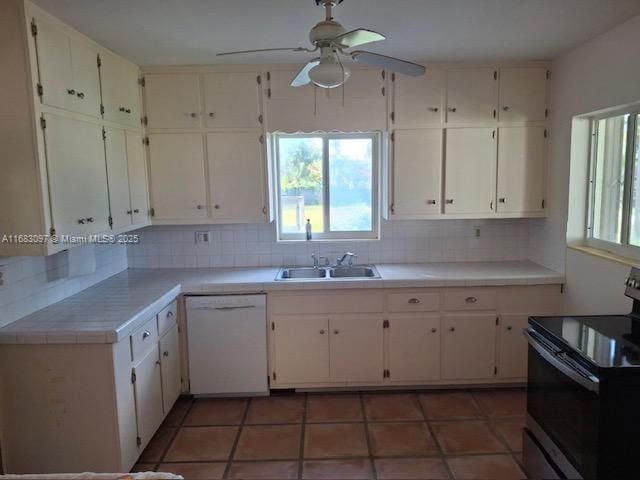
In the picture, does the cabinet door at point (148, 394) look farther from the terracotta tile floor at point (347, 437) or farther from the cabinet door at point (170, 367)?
the terracotta tile floor at point (347, 437)

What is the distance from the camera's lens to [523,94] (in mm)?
3318

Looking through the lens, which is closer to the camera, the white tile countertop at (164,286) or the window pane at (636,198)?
the white tile countertop at (164,286)

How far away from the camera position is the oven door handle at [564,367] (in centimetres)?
174

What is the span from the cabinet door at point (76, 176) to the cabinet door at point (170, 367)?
2.76 feet

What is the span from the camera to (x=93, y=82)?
8.58 feet

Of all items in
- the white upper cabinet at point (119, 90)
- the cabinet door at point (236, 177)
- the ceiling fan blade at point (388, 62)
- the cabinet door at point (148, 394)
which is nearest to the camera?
the ceiling fan blade at point (388, 62)

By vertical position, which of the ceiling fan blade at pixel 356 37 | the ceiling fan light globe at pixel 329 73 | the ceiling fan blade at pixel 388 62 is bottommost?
the ceiling fan light globe at pixel 329 73

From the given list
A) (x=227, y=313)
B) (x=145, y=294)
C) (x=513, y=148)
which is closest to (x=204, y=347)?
(x=227, y=313)

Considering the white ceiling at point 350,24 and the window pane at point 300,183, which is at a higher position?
the white ceiling at point 350,24

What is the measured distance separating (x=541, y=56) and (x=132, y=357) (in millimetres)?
3340

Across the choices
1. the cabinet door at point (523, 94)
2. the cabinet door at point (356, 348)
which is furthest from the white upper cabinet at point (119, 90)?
the cabinet door at point (523, 94)

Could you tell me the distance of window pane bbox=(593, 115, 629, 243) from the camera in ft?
9.18

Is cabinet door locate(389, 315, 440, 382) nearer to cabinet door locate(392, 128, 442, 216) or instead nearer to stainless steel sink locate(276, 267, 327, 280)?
stainless steel sink locate(276, 267, 327, 280)

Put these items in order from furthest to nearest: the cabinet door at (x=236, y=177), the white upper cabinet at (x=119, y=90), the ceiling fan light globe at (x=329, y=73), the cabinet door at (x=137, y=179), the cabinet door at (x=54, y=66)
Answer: the cabinet door at (x=236, y=177)
the cabinet door at (x=137, y=179)
the white upper cabinet at (x=119, y=90)
the cabinet door at (x=54, y=66)
the ceiling fan light globe at (x=329, y=73)
